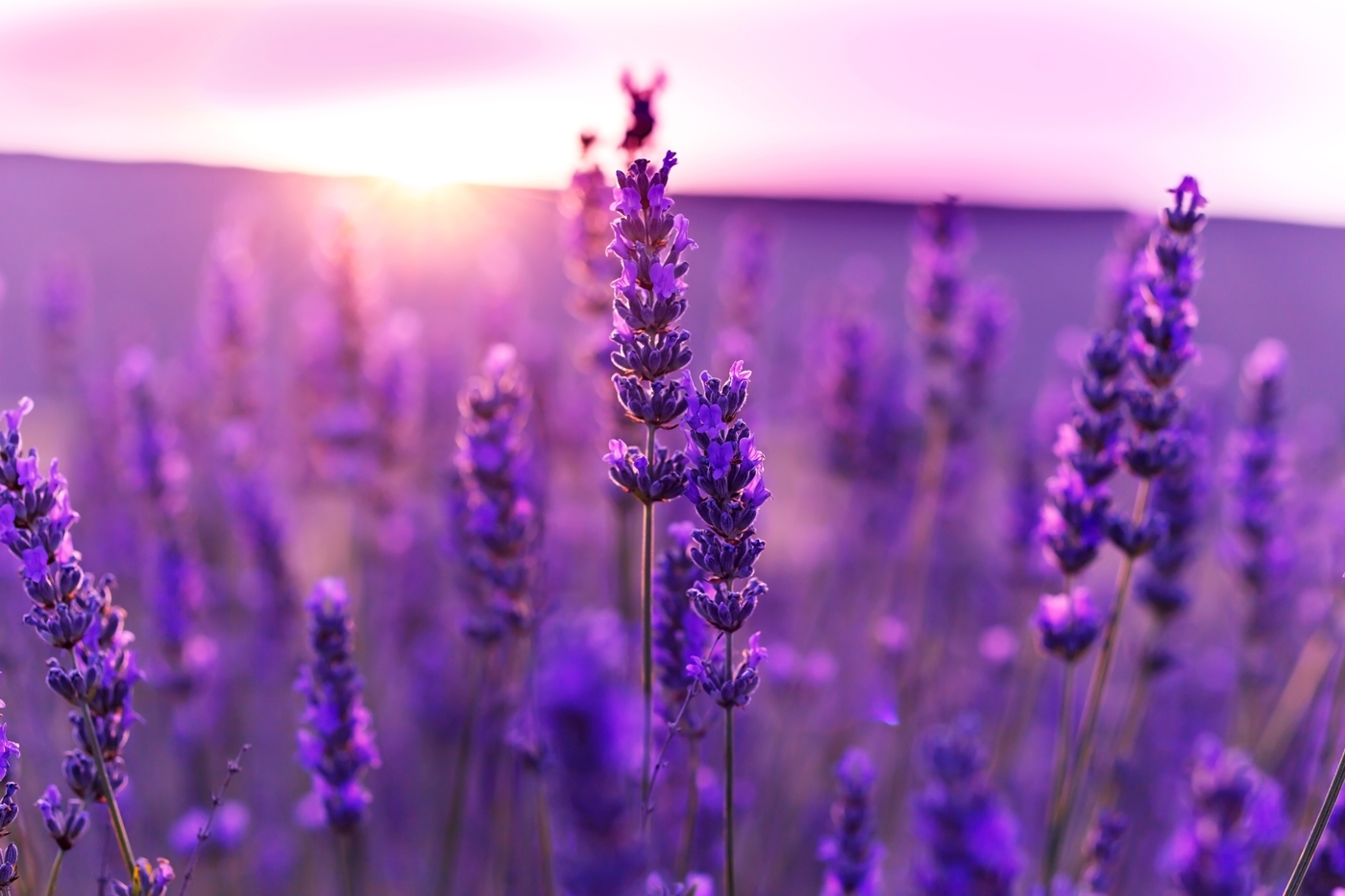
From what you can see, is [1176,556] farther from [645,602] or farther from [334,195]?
[334,195]

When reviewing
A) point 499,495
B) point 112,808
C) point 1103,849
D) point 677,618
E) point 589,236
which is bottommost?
point 1103,849

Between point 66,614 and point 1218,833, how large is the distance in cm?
184

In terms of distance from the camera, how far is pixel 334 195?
354 centimetres

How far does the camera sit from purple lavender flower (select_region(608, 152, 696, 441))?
4.56ft

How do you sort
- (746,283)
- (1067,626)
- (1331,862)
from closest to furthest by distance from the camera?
(1331,862) → (1067,626) → (746,283)

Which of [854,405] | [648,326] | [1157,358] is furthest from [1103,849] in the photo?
[854,405]

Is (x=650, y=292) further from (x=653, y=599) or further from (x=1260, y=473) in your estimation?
(x=1260, y=473)

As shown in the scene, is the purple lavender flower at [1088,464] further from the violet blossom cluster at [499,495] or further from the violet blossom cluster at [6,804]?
the violet blossom cluster at [6,804]

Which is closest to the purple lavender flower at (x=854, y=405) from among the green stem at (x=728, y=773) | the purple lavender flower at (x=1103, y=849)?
the purple lavender flower at (x=1103, y=849)

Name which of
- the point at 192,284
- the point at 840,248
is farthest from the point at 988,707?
the point at 840,248

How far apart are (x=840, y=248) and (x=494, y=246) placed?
16.9 metres

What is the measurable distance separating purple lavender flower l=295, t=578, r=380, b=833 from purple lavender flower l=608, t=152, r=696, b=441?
0.62 meters

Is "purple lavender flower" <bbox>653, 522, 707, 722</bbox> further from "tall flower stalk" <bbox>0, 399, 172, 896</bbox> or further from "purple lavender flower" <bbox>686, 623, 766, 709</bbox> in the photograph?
"tall flower stalk" <bbox>0, 399, 172, 896</bbox>

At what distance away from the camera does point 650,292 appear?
1.41 metres
